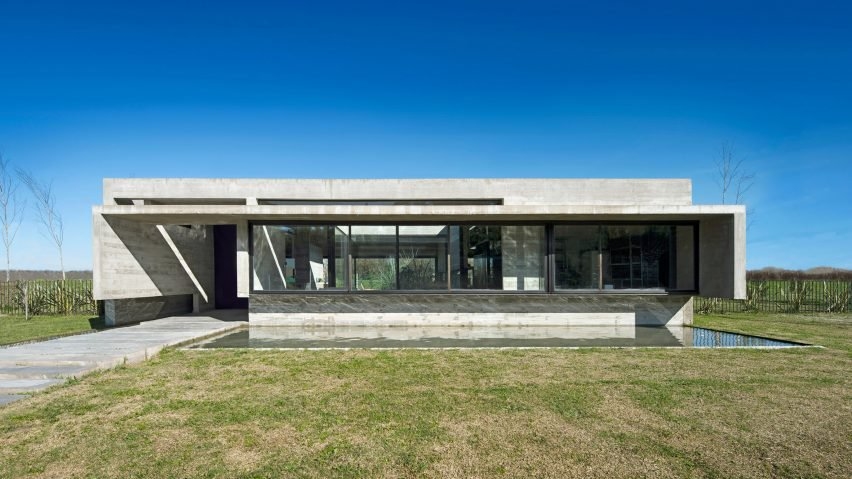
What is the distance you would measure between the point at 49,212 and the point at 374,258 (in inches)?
855

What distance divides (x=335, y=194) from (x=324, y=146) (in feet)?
19.2

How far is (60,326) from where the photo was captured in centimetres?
1220

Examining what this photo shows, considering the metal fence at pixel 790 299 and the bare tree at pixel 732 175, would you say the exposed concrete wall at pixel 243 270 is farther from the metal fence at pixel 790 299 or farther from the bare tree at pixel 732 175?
the bare tree at pixel 732 175

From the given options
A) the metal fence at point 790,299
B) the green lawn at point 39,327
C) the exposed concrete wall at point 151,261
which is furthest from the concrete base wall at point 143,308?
the metal fence at point 790,299

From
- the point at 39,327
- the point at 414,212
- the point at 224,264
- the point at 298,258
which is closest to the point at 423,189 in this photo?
the point at 414,212

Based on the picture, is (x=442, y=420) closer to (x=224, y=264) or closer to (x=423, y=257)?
(x=423, y=257)

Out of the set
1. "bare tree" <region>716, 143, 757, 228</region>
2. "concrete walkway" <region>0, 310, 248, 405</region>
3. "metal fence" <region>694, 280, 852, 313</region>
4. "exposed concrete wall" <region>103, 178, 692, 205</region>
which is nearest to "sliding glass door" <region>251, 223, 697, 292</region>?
"exposed concrete wall" <region>103, 178, 692, 205</region>

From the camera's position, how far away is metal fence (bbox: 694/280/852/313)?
54.3 feet

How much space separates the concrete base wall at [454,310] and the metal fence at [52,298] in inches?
357

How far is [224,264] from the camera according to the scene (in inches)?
684

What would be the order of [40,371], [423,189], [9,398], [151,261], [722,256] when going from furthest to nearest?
[423,189]
[151,261]
[722,256]
[40,371]
[9,398]

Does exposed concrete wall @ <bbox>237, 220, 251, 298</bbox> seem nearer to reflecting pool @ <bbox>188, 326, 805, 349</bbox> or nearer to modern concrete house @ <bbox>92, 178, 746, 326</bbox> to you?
modern concrete house @ <bbox>92, 178, 746, 326</bbox>

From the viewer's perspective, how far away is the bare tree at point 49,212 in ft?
73.5

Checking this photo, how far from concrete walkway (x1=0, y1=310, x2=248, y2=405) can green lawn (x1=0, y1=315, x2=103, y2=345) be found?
0.96m
